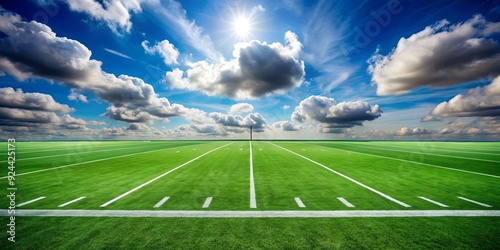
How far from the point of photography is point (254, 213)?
285 inches

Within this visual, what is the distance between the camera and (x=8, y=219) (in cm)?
680

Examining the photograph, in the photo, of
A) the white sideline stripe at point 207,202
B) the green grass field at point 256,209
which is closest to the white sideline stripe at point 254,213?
the green grass field at point 256,209

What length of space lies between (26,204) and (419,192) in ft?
48.2

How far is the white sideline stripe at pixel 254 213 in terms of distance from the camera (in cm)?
702

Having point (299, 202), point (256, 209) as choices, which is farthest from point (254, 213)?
point (299, 202)

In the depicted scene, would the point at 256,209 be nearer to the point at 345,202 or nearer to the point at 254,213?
the point at 254,213

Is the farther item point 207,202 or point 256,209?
point 207,202

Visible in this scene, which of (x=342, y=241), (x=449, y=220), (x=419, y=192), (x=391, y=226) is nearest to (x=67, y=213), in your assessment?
(x=342, y=241)

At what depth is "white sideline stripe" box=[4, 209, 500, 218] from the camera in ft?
23.0

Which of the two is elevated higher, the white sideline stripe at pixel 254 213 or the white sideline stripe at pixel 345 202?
the white sideline stripe at pixel 254 213

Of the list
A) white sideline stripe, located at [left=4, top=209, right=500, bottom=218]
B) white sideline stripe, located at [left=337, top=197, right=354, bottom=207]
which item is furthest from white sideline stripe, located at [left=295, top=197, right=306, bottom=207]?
white sideline stripe, located at [left=337, top=197, right=354, bottom=207]

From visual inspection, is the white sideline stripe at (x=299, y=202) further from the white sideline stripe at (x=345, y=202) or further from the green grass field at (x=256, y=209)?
the white sideline stripe at (x=345, y=202)

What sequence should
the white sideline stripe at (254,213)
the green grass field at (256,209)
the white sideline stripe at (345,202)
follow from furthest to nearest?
the white sideline stripe at (345,202) → the white sideline stripe at (254,213) → the green grass field at (256,209)

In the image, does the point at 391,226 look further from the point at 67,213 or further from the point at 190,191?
the point at 67,213
